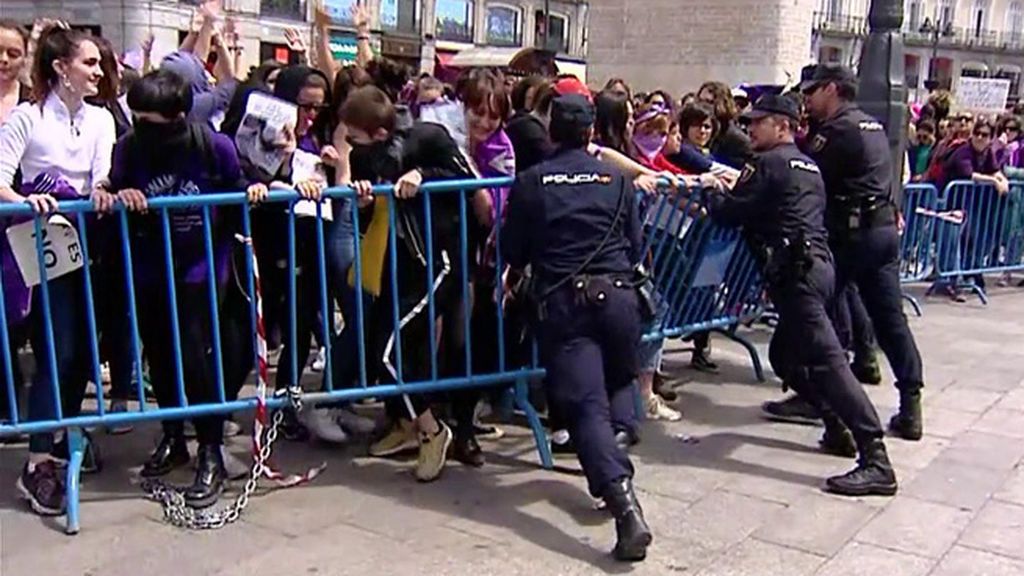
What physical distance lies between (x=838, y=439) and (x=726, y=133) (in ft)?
8.20

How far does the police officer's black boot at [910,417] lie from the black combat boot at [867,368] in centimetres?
108

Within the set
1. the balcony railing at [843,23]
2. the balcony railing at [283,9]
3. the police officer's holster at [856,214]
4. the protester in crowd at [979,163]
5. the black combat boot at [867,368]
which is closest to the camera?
the police officer's holster at [856,214]

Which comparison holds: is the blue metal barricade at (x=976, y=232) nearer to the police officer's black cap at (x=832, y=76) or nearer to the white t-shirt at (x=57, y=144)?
the police officer's black cap at (x=832, y=76)

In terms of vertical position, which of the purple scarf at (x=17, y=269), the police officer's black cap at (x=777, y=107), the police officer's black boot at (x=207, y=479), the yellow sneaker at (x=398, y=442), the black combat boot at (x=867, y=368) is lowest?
the black combat boot at (x=867, y=368)

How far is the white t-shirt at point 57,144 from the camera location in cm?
451

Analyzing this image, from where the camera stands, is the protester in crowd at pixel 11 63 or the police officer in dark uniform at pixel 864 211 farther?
the police officer in dark uniform at pixel 864 211

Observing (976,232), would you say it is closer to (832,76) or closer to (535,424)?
(832,76)

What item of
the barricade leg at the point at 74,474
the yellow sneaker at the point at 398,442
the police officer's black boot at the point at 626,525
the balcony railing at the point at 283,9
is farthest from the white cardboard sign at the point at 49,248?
the balcony railing at the point at 283,9

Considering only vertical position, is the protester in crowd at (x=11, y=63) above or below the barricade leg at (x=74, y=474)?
above

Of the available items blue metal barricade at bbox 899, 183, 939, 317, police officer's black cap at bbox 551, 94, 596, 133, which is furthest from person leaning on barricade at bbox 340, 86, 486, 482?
blue metal barricade at bbox 899, 183, 939, 317

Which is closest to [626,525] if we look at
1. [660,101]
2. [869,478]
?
[869,478]

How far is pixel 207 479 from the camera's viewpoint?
4.70 metres

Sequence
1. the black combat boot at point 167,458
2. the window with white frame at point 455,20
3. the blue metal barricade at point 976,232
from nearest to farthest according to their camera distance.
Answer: the black combat boot at point 167,458 → the blue metal barricade at point 976,232 → the window with white frame at point 455,20

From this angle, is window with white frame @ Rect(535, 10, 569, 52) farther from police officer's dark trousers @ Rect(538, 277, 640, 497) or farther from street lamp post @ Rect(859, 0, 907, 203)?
police officer's dark trousers @ Rect(538, 277, 640, 497)
